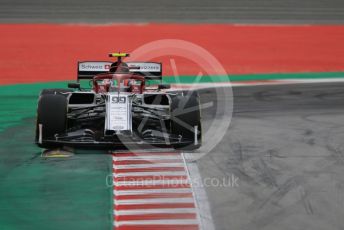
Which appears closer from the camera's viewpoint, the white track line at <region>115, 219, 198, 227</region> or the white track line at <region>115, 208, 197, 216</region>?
the white track line at <region>115, 219, 198, 227</region>

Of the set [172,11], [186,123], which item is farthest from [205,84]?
[172,11]

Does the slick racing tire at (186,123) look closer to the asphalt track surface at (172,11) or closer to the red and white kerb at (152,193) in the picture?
the red and white kerb at (152,193)

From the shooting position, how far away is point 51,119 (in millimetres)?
12906

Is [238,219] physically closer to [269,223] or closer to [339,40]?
[269,223]

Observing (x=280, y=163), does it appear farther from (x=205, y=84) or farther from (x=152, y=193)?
(x=205, y=84)

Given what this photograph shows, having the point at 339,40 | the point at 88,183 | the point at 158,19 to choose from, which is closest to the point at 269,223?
the point at 88,183

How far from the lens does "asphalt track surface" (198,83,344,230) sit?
10.1m

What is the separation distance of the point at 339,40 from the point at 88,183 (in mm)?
21344

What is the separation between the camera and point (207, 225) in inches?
381


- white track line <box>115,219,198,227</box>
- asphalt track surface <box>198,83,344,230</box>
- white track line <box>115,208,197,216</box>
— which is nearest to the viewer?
white track line <box>115,219,198,227</box>

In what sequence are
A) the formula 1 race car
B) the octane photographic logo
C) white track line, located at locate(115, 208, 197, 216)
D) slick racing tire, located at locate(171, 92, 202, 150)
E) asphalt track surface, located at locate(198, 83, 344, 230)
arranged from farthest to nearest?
1. the octane photographic logo
2. slick racing tire, located at locate(171, 92, 202, 150)
3. the formula 1 race car
4. white track line, located at locate(115, 208, 197, 216)
5. asphalt track surface, located at locate(198, 83, 344, 230)

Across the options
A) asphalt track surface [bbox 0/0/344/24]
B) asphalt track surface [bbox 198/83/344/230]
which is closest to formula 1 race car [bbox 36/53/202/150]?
asphalt track surface [bbox 198/83/344/230]

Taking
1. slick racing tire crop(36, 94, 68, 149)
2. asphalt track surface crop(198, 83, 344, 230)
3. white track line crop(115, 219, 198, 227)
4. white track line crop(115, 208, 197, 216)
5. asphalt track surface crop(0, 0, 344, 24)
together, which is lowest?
white track line crop(115, 219, 198, 227)

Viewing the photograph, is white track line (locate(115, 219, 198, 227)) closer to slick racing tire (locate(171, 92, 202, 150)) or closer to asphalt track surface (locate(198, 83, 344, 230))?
asphalt track surface (locate(198, 83, 344, 230))
